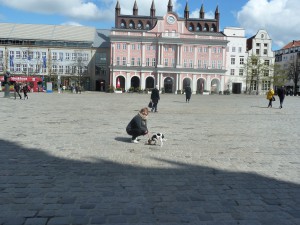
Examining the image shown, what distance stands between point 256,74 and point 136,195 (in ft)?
259

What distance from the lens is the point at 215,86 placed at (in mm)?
79000

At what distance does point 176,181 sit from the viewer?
594 cm

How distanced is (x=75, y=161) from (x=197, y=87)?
73.5 metres

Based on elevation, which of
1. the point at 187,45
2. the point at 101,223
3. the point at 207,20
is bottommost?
the point at 101,223

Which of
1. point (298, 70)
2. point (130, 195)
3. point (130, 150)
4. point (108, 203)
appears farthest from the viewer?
point (298, 70)

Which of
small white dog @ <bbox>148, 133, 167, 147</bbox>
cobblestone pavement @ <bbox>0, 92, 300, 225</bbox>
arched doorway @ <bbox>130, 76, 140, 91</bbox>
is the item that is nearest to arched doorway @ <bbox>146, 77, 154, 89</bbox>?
arched doorway @ <bbox>130, 76, 140, 91</bbox>

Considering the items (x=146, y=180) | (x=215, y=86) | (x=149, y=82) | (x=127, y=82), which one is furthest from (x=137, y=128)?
(x=215, y=86)

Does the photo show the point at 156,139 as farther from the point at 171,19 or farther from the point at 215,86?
the point at 215,86

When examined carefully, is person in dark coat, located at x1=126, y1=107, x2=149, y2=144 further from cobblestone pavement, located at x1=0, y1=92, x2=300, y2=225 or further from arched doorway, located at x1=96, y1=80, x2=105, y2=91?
arched doorway, located at x1=96, y1=80, x2=105, y2=91

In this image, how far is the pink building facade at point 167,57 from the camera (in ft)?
244

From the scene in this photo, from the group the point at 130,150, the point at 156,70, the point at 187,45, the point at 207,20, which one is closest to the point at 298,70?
the point at 207,20

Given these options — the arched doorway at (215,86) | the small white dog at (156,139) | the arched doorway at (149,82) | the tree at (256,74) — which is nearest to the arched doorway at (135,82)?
the arched doorway at (149,82)

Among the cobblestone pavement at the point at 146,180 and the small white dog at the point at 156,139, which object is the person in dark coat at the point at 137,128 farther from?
the small white dog at the point at 156,139

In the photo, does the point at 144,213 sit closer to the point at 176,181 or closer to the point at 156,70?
the point at 176,181
